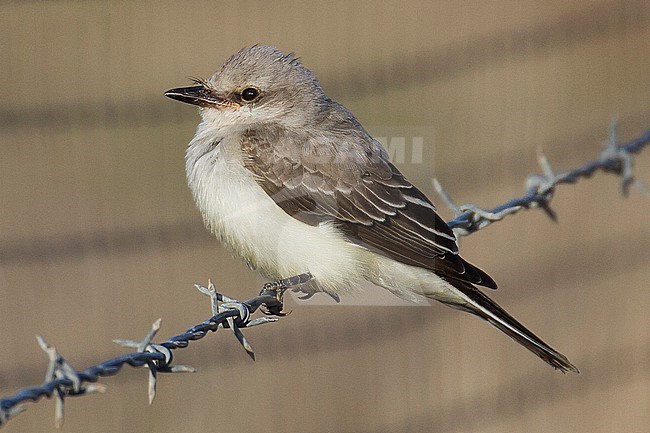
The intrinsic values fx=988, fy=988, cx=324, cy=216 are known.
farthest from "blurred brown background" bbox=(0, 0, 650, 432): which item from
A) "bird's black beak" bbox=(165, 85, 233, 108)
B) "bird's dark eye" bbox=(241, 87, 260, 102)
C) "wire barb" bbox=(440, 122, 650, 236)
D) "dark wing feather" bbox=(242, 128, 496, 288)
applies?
"bird's black beak" bbox=(165, 85, 233, 108)

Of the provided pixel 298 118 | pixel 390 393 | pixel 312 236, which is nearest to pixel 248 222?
pixel 312 236

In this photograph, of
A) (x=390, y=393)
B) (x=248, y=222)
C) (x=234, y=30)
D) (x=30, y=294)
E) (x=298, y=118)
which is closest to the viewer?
(x=248, y=222)

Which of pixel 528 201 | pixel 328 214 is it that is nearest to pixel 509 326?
pixel 528 201

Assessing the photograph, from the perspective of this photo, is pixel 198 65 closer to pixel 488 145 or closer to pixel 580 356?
pixel 488 145

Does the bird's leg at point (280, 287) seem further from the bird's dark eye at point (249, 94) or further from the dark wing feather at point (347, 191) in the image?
the bird's dark eye at point (249, 94)

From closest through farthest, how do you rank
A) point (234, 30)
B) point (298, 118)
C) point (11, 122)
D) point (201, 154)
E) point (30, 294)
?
1. point (201, 154)
2. point (298, 118)
3. point (30, 294)
4. point (11, 122)
5. point (234, 30)

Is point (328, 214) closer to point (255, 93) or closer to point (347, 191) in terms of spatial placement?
point (347, 191)

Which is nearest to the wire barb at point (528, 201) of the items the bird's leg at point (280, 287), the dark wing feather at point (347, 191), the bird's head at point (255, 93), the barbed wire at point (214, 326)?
the barbed wire at point (214, 326)

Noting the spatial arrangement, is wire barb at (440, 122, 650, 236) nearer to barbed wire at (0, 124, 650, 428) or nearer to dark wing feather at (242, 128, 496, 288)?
barbed wire at (0, 124, 650, 428)
